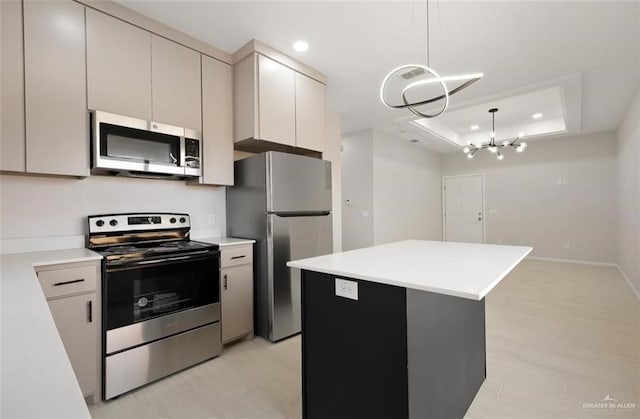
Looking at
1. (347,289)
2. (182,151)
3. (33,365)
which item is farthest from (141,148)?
(33,365)

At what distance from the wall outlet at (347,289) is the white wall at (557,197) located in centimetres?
684

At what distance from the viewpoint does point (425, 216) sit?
7.39 meters

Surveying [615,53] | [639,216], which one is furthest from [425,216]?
[615,53]

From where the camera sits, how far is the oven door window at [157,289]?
1973mm

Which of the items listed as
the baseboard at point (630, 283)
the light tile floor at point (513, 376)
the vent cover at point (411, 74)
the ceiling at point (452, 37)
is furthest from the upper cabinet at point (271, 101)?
the baseboard at point (630, 283)

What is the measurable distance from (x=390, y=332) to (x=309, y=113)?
2551mm

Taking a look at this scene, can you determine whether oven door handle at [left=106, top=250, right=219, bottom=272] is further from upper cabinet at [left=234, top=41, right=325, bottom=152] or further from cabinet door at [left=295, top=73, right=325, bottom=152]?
cabinet door at [left=295, top=73, right=325, bottom=152]

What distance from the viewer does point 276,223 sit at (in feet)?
9.12

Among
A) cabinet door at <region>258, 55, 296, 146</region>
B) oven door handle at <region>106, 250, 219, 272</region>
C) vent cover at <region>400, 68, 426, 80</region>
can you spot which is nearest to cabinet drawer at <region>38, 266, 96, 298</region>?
oven door handle at <region>106, 250, 219, 272</region>

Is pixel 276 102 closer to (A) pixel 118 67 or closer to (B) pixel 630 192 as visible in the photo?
(A) pixel 118 67

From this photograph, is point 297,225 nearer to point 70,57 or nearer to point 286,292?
point 286,292

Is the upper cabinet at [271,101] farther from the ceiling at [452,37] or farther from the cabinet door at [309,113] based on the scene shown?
the ceiling at [452,37]

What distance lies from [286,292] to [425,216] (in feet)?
17.6

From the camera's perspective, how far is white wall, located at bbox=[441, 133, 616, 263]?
592 centimetres
